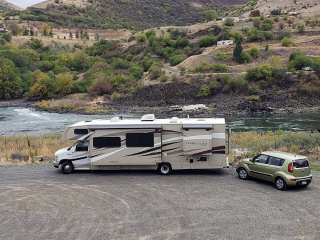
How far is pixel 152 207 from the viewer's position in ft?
64.0

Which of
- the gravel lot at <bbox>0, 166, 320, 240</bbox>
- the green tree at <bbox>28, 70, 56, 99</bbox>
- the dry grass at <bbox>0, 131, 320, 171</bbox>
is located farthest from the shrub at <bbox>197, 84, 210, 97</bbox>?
the gravel lot at <bbox>0, 166, 320, 240</bbox>

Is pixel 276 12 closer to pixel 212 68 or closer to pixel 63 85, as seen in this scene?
pixel 212 68

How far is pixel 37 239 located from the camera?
16.4m

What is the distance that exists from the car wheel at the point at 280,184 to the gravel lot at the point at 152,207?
0.94ft

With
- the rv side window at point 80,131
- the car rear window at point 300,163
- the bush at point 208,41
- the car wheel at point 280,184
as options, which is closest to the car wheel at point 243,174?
the car wheel at point 280,184

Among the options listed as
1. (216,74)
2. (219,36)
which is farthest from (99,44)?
(216,74)

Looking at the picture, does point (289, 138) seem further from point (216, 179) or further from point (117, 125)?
point (117, 125)

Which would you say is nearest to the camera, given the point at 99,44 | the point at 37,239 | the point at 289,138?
the point at 37,239

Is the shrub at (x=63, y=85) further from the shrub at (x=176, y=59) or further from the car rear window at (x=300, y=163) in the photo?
the car rear window at (x=300, y=163)

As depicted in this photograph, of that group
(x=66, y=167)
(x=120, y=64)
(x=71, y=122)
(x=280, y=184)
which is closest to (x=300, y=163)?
(x=280, y=184)

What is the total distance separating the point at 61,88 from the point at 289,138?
7561cm

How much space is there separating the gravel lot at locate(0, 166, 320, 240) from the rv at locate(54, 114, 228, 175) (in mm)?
599

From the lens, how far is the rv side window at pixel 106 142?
83.3 feet

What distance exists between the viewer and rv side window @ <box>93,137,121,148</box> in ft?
83.3
